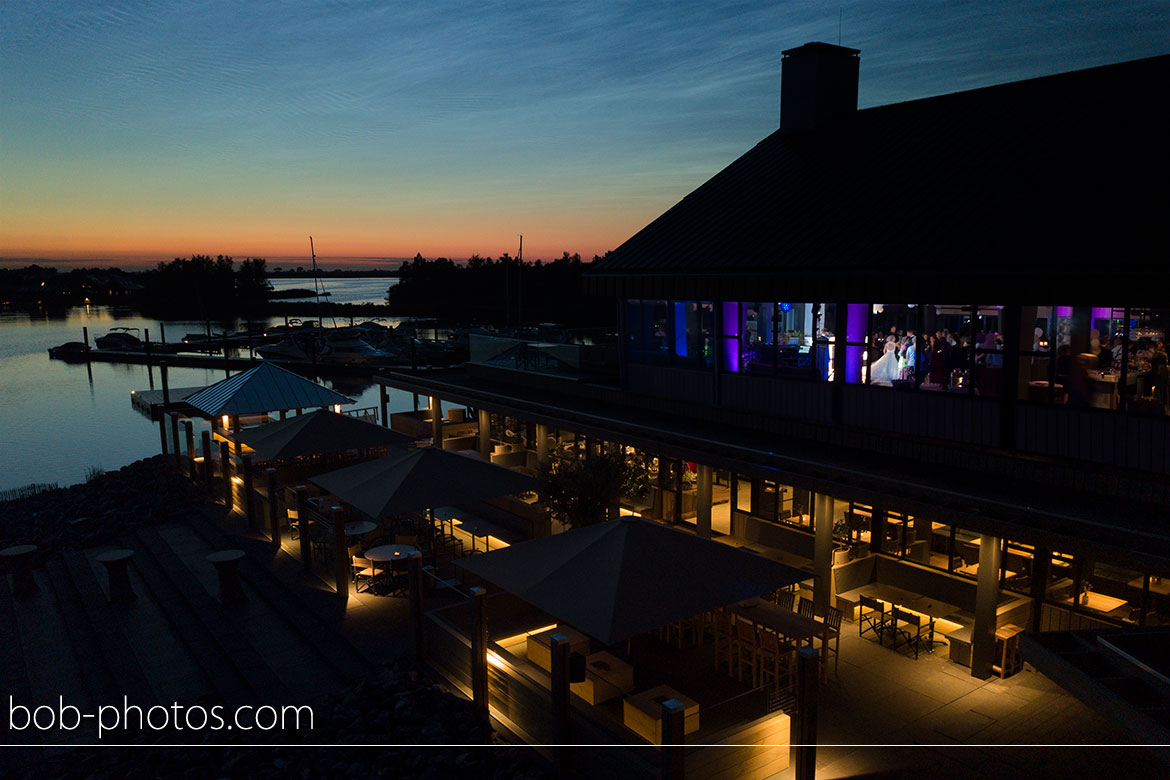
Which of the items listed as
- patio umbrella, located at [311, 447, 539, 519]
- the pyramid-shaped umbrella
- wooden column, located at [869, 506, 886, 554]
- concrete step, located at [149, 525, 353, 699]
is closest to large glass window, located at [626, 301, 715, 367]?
patio umbrella, located at [311, 447, 539, 519]

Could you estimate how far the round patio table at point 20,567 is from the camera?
48.1 ft

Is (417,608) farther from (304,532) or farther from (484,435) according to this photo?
(484,435)

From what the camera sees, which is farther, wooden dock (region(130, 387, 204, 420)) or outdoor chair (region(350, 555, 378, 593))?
wooden dock (region(130, 387, 204, 420))

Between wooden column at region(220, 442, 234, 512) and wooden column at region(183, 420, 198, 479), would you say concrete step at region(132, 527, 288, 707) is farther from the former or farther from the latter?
wooden column at region(183, 420, 198, 479)

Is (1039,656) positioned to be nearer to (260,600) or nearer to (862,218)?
(862,218)

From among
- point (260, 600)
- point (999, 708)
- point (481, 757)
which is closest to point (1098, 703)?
point (999, 708)

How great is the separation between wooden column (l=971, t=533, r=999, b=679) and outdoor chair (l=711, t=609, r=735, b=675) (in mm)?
3069

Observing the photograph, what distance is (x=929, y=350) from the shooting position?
11.7 metres

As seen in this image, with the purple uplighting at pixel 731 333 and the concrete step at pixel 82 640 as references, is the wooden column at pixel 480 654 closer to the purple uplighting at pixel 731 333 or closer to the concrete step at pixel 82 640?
the concrete step at pixel 82 640

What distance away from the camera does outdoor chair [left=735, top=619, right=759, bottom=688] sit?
30.7 ft

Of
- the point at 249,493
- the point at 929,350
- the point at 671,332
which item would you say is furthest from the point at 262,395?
the point at 929,350

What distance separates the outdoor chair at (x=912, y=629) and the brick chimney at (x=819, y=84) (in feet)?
36.2

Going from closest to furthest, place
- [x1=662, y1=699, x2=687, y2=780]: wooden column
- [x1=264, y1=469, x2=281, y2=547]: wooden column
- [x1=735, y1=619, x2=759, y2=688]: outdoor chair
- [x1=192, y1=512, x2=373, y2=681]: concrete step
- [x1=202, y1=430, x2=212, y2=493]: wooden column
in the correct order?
[x1=662, y1=699, x2=687, y2=780]: wooden column → [x1=735, y1=619, x2=759, y2=688]: outdoor chair → [x1=192, y1=512, x2=373, y2=681]: concrete step → [x1=264, y1=469, x2=281, y2=547]: wooden column → [x1=202, y1=430, x2=212, y2=493]: wooden column

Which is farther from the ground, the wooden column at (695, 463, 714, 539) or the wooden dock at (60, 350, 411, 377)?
the wooden column at (695, 463, 714, 539)
